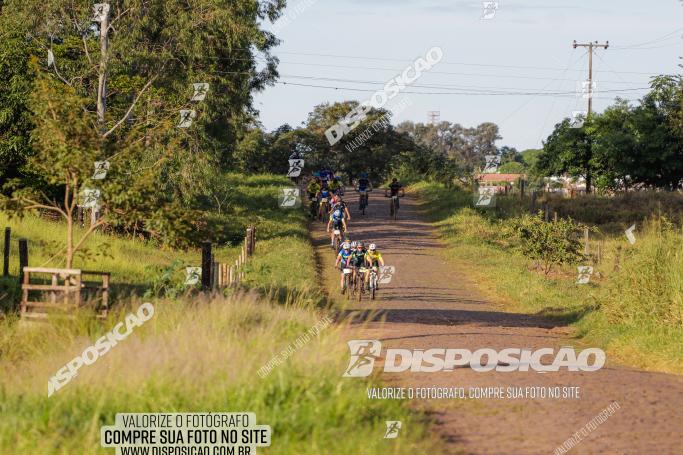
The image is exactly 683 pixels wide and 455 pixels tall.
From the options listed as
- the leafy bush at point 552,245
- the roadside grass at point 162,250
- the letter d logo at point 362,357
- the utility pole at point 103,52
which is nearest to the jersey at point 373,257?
the roadside grass at point 162,250

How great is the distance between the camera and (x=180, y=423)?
8.91m

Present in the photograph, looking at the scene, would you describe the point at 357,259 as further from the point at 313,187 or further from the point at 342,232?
the point at 313,187

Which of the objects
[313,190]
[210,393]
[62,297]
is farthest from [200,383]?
[313,190]

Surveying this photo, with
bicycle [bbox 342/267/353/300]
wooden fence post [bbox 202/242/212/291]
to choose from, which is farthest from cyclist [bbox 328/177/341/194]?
wooden fence post [bbox 202/242/212/291]

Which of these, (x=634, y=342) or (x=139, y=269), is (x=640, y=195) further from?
(x=634, y=342)

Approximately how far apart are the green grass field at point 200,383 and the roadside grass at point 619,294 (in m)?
5.67

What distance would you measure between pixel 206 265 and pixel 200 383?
9293mm

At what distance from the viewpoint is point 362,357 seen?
11.8 metres

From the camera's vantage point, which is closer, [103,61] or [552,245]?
[552,245]

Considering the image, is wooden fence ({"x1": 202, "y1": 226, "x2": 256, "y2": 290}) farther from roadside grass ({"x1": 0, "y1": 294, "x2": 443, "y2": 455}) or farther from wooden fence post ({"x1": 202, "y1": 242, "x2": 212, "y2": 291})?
roadside grass ({"x1": 0, "y1": 294, "x2": 443, "y2": 455})

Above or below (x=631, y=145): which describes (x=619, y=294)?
below

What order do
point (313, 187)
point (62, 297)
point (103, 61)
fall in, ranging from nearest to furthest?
point (62, 297), point (103, 61), point (313, 187)

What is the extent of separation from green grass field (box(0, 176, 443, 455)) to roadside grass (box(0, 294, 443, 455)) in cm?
1

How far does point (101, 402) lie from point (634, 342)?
10081 millimetres
